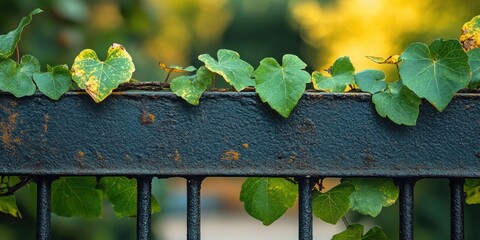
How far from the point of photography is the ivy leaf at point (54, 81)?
732 mm

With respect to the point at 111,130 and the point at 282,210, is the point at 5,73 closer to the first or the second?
the point at 111,130

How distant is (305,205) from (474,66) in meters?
0.23

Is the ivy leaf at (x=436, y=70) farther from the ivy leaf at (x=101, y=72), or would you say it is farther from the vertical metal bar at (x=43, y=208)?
the vertical metal bar at (x=43, y=208)

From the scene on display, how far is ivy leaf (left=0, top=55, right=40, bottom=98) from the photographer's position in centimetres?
73

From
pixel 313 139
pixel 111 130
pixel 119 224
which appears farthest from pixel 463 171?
pixel 119 224

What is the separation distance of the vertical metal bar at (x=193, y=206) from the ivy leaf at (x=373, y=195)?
0.16m

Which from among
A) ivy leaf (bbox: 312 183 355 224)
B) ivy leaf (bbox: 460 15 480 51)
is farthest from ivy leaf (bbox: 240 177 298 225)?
ivy leaf (bbox: 460 15 480 51)

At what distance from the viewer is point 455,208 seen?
75 centimetres

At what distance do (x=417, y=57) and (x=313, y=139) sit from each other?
135 millimetres

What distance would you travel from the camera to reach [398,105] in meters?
0.71

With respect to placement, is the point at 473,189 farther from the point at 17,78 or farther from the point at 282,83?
the point at 17,78

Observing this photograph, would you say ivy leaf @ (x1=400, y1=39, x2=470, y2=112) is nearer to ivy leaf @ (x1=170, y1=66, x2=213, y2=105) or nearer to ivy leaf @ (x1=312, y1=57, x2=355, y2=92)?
ivy leaf @ (x1=312, y1=57, x2=355, y2=92)

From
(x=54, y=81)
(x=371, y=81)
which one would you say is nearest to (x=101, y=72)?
(x=54, y=81)

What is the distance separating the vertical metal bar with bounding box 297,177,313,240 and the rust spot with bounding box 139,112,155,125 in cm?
16
